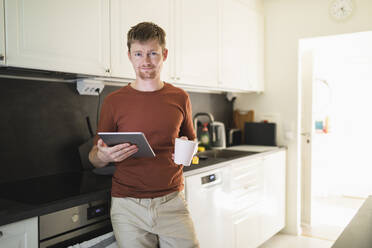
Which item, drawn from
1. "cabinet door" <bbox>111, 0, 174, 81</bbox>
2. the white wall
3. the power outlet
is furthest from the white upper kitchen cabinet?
the power outlet

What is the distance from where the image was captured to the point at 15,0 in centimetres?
149

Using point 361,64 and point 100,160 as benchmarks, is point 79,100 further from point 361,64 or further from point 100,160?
point 361,64

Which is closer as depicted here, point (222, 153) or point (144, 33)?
point (144, 33)

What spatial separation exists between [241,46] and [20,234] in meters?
2.56

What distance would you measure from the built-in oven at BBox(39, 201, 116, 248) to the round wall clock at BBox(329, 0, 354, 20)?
110 inches

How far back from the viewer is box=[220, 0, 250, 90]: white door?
2984 millimetres

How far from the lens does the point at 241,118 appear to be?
384 centimetres

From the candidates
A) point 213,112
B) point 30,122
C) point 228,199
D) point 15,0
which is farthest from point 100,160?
point 213,112

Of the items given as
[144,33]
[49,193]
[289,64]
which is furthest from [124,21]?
[289,64]

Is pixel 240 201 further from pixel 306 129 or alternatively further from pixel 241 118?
pixel 306 129

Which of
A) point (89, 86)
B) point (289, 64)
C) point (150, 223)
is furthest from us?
point (289, 64)

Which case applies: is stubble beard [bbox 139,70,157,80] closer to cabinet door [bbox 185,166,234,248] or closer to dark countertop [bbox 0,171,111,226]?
dark countertop [bbox 0,171,111,226]

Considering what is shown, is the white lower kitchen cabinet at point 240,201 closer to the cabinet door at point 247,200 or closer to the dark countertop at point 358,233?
the cabinet door at point 247,200

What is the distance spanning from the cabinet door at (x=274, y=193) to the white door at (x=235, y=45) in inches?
30.9
